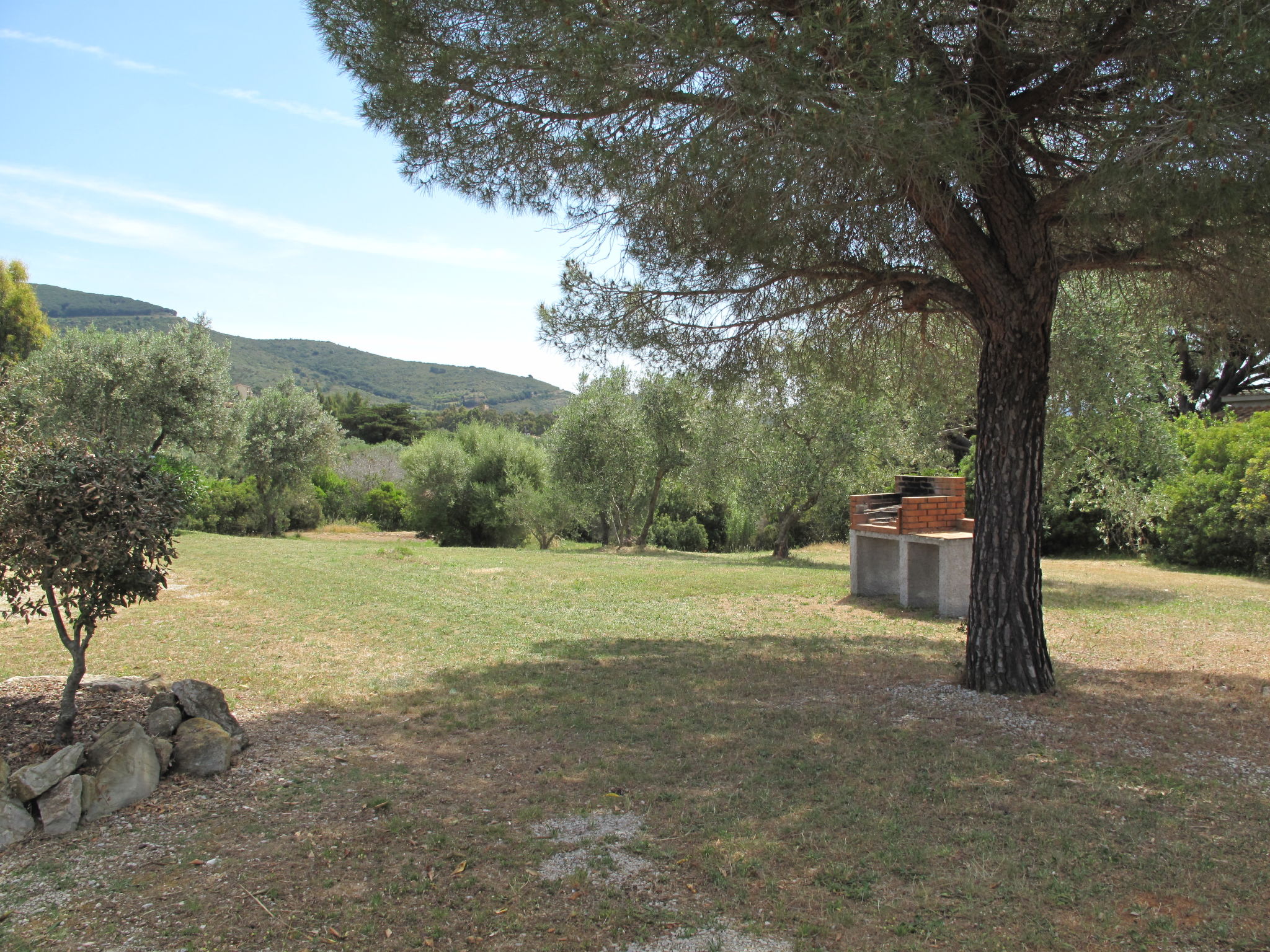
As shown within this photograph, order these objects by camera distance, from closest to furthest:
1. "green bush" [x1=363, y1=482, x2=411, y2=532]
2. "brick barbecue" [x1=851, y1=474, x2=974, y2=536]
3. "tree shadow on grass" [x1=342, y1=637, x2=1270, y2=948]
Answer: "tree shadow on grass" [x1=342, y1=637, x2=1270, y2=948]
"brick barbecue" [x1=851, y1=474, x2=974, y2=536]
"green bush" [x1=363, y1=482, x2=411, y2=532]

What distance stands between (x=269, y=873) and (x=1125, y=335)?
11.8 meters

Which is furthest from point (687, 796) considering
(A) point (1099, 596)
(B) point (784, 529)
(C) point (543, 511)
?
(C) point (543, 511)

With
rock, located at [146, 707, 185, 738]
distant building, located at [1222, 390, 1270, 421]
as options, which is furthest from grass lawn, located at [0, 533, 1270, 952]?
distant building, located at [1222, 390, 1270, 421]

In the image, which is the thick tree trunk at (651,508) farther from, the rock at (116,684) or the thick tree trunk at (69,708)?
the thick tree trunk at (69,708)

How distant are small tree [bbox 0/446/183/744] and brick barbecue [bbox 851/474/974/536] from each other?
316 inches

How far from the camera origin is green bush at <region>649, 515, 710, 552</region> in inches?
1053

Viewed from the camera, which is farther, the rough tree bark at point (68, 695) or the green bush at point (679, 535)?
the green bush at point (679, 535)

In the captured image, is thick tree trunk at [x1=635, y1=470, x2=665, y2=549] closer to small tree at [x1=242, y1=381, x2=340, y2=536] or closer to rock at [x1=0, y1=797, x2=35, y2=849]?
small tree at [x1=242, y1=381, x2=340, y2=536]

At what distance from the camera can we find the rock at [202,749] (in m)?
4.15

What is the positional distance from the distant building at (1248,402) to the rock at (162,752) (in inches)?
1070

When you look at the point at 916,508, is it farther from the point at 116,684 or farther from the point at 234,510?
the point at 234,510

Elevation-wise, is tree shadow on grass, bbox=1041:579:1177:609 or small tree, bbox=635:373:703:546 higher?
small tree, bbox=635:373:703:546

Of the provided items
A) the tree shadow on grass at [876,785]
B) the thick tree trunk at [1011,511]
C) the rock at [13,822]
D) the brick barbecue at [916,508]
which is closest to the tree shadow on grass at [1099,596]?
the brick barbecue at [916,508]

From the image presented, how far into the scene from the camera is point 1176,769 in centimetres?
441
